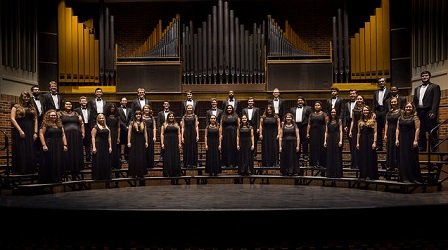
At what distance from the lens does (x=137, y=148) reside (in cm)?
1005

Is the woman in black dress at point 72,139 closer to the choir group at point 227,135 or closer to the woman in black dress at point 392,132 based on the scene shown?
the choir group at point 227,135

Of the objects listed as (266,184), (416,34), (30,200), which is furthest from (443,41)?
(30,200)

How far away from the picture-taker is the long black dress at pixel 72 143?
31.1 ft

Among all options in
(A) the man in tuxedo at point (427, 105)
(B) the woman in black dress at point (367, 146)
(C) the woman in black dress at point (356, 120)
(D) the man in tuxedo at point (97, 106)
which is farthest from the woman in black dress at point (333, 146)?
(D) the man in tuxedo at point (97, 106)

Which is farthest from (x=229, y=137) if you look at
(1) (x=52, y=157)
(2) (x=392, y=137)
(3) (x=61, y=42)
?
(3) (x=61, y=42)

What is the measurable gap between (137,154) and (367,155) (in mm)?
3669

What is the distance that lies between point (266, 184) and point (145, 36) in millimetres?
5381

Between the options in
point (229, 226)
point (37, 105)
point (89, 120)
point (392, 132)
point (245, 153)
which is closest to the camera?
point (229, 226)

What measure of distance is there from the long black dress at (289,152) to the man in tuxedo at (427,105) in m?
2.00

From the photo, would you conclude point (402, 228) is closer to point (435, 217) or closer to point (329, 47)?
point (435, 217)

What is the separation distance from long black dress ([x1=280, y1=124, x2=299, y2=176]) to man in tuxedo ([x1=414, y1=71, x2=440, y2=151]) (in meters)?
2.00

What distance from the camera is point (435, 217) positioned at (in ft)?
20.2

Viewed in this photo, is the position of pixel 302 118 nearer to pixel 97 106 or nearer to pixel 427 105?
pixel 427 105

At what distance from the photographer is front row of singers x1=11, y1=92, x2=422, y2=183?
8742mm
